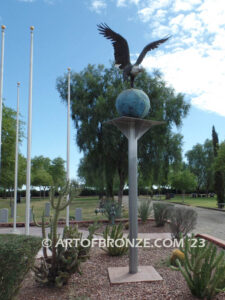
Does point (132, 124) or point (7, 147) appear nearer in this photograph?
point (132, 124)

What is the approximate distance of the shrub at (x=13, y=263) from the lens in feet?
11.1

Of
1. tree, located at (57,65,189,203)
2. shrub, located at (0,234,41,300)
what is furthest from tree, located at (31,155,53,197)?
shrub, located at (0,234,41,300)

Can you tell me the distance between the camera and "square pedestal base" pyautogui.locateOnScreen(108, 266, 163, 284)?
482 cm

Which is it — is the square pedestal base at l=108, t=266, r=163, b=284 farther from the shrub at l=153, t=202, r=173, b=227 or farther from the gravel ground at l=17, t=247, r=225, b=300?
the shrub at l=153, t=202, r=173, b=227

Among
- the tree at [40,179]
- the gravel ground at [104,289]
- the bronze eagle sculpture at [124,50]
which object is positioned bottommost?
the gravel ground at [104,289]

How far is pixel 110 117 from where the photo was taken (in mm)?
15797

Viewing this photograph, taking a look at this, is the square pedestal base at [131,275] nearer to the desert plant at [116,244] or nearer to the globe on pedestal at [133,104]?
the desert plant at [116,244]

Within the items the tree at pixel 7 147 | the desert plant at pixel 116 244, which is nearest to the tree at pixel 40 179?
the tree at pixel 7 147

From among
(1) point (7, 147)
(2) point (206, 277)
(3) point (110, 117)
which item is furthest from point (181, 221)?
(1) point (7, 147)

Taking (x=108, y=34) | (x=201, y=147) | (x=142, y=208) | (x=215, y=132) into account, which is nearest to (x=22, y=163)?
(x=142, y=208)

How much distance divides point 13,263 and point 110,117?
42.1ft

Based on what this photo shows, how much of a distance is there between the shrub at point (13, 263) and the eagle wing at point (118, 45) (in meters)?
4.34

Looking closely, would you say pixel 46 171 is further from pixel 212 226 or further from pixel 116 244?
pixel 116 244

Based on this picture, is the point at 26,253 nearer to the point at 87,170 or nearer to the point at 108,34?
the point at 108,34
